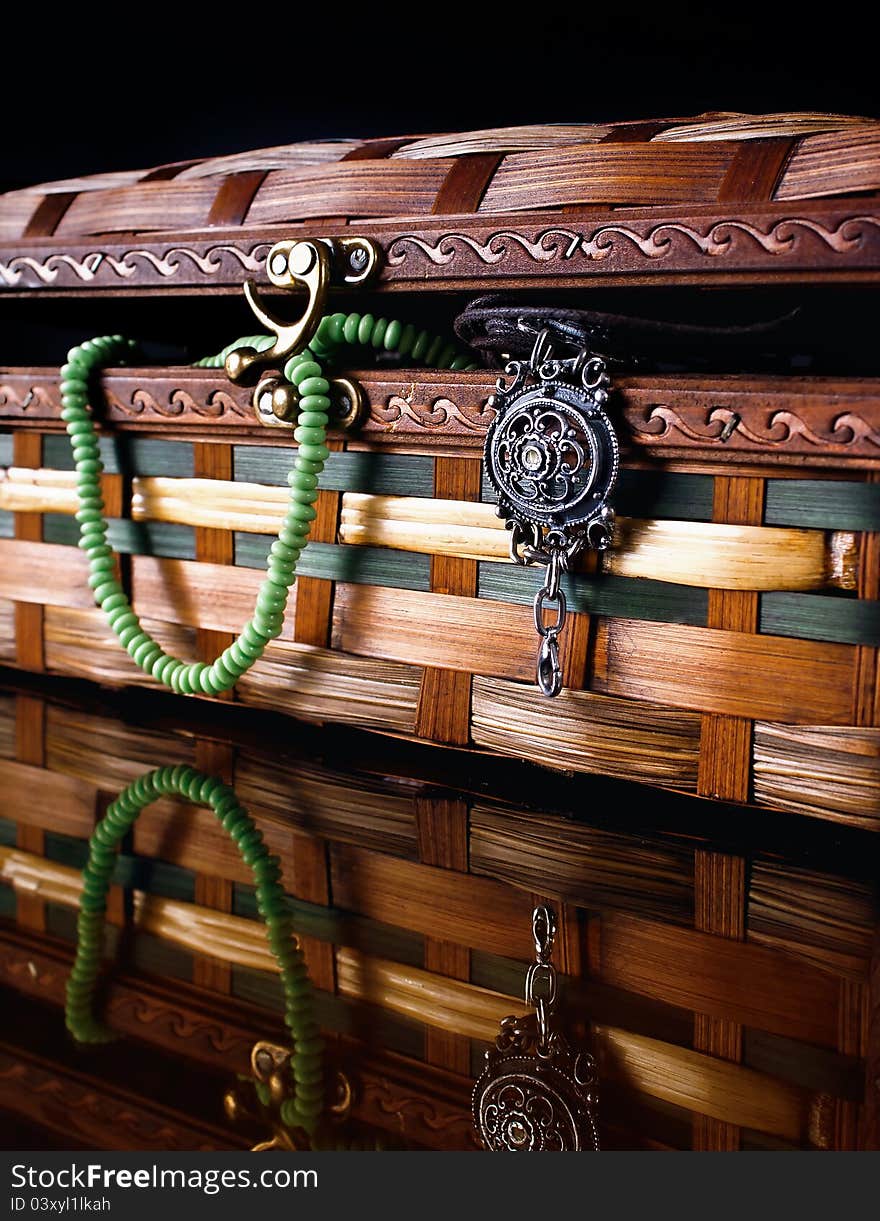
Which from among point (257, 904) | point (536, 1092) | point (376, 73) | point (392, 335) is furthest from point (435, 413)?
point (376, 73)

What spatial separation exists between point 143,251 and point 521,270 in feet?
1.05

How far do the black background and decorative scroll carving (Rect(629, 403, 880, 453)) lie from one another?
2.35 ft

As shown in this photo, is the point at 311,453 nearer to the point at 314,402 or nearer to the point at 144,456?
the point at 314,402

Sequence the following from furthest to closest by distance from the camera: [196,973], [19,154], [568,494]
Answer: [19,154], [568,494], [196,973]

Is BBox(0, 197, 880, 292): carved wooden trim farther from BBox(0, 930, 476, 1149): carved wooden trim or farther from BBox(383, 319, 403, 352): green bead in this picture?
BBox(0, 930, 476, 1149): carved wooden trim

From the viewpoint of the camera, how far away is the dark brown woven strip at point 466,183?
78cm

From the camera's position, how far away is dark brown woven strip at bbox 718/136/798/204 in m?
0.69

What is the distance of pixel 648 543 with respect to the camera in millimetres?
744

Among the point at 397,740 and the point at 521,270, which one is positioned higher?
the point at 521,270

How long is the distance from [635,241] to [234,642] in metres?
0.42

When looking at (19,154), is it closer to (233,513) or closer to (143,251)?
(143,251)

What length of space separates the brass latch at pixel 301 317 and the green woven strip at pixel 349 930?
0.35m

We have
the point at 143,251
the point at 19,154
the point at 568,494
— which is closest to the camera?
the point at 568,494

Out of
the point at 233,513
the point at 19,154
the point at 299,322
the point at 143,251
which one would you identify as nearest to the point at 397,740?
the point at 233,513
